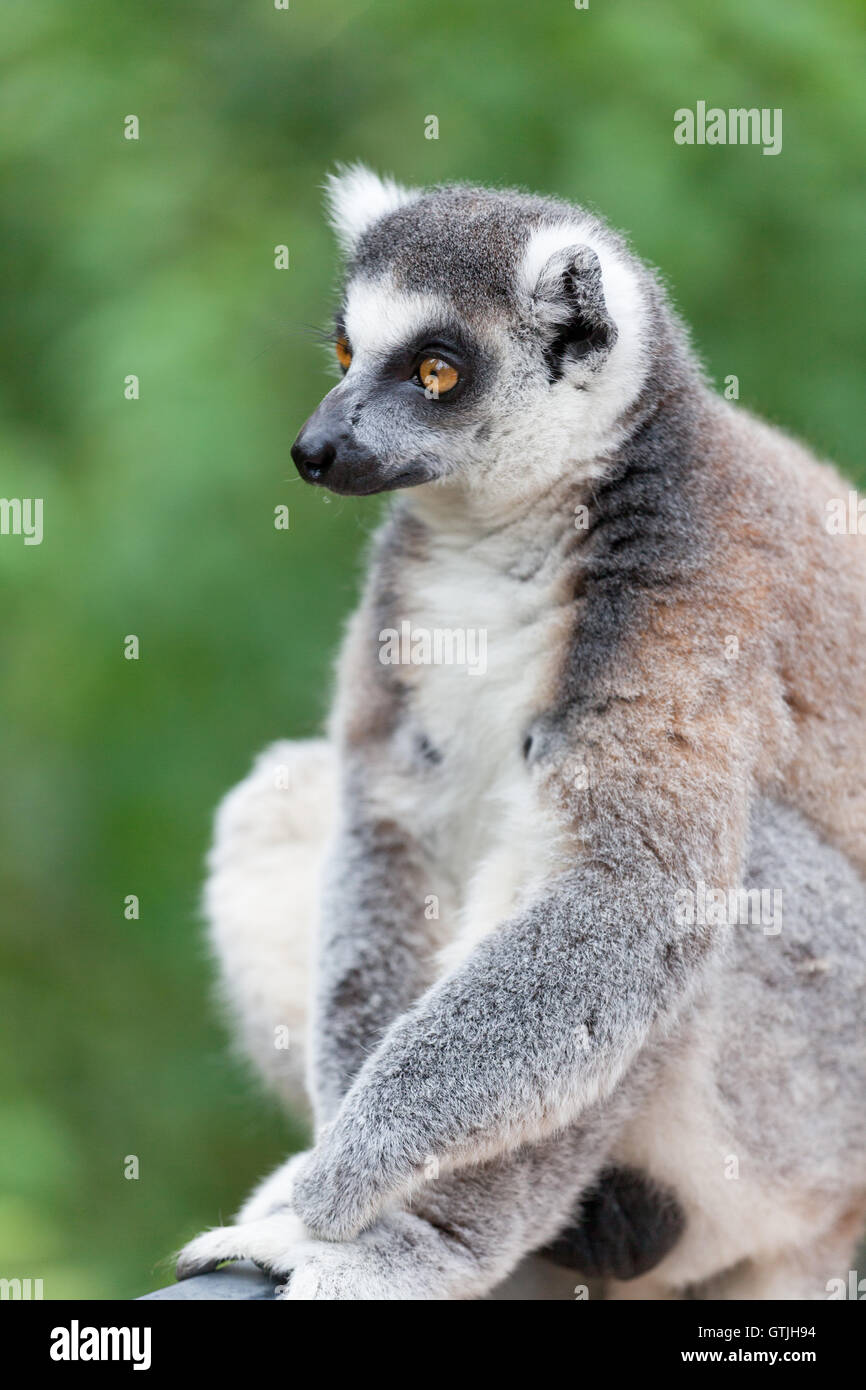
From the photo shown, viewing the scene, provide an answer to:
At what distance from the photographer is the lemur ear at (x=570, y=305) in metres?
3.13

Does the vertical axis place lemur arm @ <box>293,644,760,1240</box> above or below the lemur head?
below

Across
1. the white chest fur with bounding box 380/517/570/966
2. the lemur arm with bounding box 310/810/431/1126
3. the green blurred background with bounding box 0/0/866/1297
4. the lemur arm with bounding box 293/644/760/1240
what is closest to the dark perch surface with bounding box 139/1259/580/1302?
the lemur arm with bounding box 293/644/760/1240

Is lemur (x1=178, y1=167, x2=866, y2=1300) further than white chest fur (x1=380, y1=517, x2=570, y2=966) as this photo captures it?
No

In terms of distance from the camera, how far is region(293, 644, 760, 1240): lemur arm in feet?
9.20

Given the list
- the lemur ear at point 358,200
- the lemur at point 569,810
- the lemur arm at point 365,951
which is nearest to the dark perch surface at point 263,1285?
the lemur at point 569,810

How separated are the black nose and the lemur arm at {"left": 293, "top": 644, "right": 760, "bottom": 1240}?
78 cm

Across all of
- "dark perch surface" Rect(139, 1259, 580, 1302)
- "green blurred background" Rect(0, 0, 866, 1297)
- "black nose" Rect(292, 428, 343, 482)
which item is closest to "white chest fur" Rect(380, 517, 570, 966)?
"black nose" Rect(292, 428, 343, 482)

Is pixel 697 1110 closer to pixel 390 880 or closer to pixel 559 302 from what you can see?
pixel 390 880

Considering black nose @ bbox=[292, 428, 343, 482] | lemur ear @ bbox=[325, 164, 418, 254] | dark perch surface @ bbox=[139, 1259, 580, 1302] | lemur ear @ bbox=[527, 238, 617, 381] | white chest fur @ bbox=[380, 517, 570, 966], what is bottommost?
dark perch surface @ bbox=[139, 1259, 580, 1302]

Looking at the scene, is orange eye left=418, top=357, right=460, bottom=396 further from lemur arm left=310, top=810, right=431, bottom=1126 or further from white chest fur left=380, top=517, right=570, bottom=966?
lemur arm left=310, top=810, right=431, bottom=1126

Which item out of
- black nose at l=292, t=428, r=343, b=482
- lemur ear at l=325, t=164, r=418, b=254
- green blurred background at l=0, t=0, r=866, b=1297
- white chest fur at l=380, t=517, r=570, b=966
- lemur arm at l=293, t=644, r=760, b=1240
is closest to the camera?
lemur arm at l=293, t=644, r=760, b=1240

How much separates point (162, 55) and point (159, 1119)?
3.78 metres

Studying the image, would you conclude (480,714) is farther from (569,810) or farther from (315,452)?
(315,452)

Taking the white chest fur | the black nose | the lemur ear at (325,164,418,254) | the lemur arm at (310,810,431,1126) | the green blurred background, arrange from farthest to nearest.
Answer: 1. the green blurred background
2. the lemur ear at (325,164,418,254)
3. the lemur arm at (310,810,431,1126)
4. the white chest fur
5. the black nose
